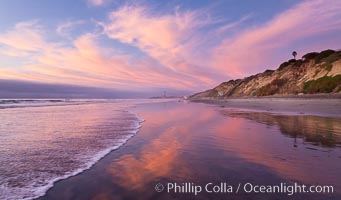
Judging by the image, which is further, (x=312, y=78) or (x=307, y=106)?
(x=312, y=78)

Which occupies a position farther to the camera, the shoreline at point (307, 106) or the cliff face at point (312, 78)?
the cliff face at point (312, 78)

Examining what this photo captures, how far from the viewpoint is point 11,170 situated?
5.94 m

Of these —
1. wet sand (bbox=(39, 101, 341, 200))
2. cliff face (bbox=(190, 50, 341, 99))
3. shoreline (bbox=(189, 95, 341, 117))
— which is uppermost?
cliff face (bbox=(190, 50, 341, 99))

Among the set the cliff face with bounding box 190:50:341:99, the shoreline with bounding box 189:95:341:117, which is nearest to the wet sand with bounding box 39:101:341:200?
the shoreline with bounding box 189:95:341:117

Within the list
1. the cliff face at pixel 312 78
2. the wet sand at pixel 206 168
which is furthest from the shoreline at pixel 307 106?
the wet sand at pixel 206 168

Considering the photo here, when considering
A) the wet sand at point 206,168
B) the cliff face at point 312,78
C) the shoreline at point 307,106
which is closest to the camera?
the wet sand at point 206,168

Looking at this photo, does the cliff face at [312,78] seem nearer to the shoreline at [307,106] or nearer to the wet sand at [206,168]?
the shoreline at [307,106]

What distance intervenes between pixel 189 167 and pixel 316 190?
2.69m

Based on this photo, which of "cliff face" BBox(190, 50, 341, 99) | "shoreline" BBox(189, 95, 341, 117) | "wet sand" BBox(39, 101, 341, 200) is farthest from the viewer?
"cliff face" BBox(190, 50, 341, 99)

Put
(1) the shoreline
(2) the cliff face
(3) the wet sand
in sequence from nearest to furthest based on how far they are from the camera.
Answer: (3) the wet sand, (1) the shoreline, (2) the cliff face

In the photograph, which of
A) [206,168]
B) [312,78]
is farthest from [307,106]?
[206,168]

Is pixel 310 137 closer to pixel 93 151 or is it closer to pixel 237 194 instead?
pixel 237 194

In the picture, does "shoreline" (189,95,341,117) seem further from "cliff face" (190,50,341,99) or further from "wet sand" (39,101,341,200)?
"wet sand" (39,101,341,200)

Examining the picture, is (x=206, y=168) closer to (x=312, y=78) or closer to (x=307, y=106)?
(x=307, y=106)
